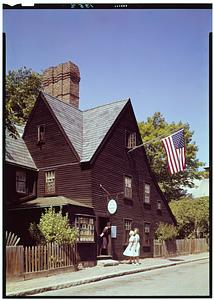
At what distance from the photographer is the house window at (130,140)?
1434cm

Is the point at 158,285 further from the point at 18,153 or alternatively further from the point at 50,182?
the point at 18,153

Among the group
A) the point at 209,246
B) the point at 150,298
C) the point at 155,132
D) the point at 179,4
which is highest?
the point at 179,4

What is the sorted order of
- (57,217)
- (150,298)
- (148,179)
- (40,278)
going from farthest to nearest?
1. (148,179)
2. (57,217)
3. (40,278)
4. (150,298)

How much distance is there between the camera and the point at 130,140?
14.9 meters

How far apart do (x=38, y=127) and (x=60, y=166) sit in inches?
47.8

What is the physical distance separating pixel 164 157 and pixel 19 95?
356cm

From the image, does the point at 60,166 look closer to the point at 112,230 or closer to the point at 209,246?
the point at 112,230

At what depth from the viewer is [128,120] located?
46.2ft

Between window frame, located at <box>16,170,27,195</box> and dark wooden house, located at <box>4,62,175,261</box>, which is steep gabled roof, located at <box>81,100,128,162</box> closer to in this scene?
dark wooden house, located at <box>4,62,175,261</box>

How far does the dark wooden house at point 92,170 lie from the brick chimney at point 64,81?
42 mm

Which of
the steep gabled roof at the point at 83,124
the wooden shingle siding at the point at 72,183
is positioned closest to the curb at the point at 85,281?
the wooden shingle siding at the point at 72,183

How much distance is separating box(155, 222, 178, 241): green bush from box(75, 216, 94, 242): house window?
83.7 inches

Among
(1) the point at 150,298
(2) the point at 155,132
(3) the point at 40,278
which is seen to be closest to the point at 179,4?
(2) the point at 155,132

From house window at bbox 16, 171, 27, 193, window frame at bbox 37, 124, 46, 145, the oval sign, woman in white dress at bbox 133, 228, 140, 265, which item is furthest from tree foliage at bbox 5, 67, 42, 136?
woman in white dress at bbox 133, 228, 140, 265
